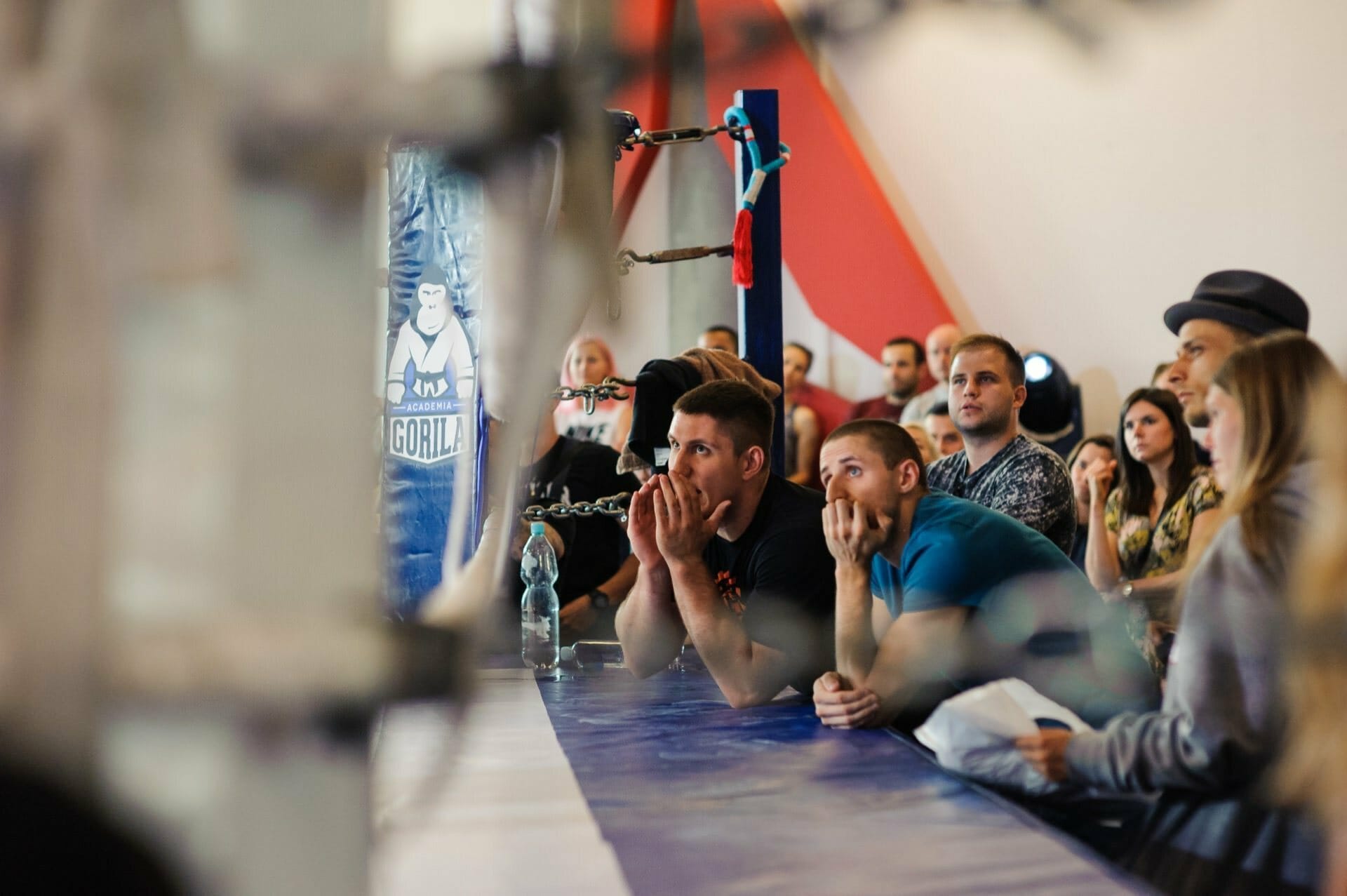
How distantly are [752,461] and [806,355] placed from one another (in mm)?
2126

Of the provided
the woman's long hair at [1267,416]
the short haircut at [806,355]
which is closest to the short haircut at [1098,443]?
the short haircut at [806,355]

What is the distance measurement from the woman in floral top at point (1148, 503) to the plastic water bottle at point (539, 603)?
103 centimetres

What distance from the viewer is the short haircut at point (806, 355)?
154 inches

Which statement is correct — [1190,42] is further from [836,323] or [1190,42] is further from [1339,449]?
[1339,449]

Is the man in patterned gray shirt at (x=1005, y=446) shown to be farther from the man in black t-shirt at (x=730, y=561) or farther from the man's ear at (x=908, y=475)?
the man's ear at (x=908, y=475)

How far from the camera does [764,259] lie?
223cm

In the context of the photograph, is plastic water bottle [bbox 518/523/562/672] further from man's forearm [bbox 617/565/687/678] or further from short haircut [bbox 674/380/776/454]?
short haircut [bbox 674/380/776/454]

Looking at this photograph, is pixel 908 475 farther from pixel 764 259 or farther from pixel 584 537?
pixel 584 537

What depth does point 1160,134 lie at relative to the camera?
300 cm

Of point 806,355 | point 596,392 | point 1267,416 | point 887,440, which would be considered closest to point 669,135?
point 596,392

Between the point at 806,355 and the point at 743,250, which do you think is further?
the point at 806,355

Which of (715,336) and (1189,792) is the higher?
(715,336)

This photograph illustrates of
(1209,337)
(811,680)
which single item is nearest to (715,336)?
(1209,337)

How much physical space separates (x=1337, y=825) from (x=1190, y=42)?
2.51 meters
